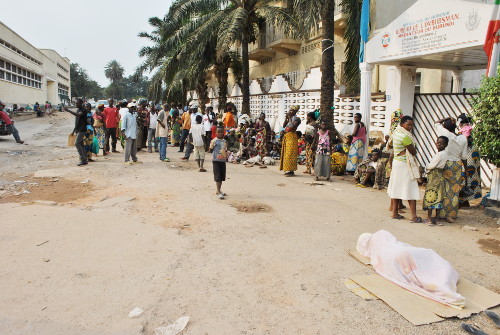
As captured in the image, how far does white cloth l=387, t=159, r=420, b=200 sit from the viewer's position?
5.67 m

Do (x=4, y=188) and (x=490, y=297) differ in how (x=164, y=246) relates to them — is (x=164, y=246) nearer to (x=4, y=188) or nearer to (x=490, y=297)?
(x=490, y=297)

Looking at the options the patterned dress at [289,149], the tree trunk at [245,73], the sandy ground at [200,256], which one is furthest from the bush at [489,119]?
the tree trunk at [245,73]

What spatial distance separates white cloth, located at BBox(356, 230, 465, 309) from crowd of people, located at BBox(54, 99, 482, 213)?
204 centimetres

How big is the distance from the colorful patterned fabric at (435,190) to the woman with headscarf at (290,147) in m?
Result: 3.77

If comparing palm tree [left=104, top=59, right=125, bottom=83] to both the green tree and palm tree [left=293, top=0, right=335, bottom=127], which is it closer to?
the green tree

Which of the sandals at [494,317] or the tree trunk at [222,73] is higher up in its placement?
the tree trunk at [222,73]

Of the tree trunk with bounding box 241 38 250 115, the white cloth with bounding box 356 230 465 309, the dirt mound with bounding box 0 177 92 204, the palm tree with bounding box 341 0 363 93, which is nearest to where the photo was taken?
the white cloth with bounding box 356 230 465 309

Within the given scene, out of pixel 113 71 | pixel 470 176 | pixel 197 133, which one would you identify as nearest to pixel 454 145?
pixel 470 176

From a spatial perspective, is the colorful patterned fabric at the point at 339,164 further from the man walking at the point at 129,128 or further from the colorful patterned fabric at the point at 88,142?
the colorful patterned fabric at the point at 88,142

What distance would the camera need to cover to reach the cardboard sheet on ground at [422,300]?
3.17 meters

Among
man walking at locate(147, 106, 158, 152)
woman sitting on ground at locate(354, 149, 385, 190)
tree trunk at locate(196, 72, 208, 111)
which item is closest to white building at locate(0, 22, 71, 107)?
tree trunk at locate(196, 72, 208, 111)

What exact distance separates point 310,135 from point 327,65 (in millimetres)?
2153

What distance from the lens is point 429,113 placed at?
31.8 ft

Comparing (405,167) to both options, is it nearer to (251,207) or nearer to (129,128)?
(251,207)
